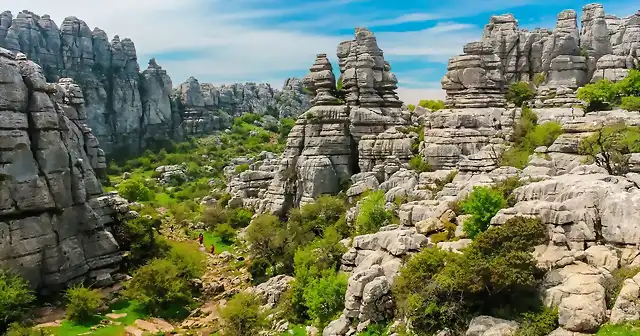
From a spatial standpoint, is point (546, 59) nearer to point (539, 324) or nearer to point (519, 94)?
point (519, 94)

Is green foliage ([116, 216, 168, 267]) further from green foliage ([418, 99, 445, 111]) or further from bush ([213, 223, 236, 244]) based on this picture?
green foliage ([418, 99, 445, 111])

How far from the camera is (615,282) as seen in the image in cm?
1783

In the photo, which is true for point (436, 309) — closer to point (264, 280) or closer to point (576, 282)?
point (576, 282)

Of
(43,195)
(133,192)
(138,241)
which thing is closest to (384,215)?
(138,241)

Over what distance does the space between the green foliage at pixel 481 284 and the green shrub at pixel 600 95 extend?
70.9 feet

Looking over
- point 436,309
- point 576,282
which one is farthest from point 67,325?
point 576,282

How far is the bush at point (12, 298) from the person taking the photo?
91.7 ft

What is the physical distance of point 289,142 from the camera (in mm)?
47312

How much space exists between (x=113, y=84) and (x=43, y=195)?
63770mm

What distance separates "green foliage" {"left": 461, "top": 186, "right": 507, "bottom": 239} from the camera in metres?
23.7

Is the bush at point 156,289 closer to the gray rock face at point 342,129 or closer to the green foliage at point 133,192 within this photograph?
the gray rock face at point 342,129

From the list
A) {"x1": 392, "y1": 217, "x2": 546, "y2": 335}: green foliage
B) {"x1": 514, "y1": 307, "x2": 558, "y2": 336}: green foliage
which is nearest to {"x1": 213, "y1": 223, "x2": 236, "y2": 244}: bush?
{"x1": 392, "y1": 217, "x2": 546, "y2": 335}: green foliage

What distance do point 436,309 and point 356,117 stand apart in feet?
91.4

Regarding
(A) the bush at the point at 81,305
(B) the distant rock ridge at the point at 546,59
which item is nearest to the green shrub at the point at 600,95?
(B) the distant rock ridge at the point at 546,59
